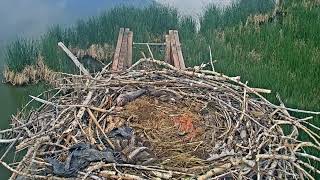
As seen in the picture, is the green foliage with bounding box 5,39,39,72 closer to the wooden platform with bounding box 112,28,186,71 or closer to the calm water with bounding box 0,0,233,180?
the calm water with bounding box 0,0,233,180

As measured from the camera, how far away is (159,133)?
3596mm

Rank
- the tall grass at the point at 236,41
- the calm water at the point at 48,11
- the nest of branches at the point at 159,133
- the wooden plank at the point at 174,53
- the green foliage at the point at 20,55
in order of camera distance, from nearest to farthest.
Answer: the nest of branches at the point at 159,133 → the wooden plank at the point at 174,53 → the tall grass at the point at 236,41 → the green foliage at the point at 20,55 → the calm water at the point at 48,11

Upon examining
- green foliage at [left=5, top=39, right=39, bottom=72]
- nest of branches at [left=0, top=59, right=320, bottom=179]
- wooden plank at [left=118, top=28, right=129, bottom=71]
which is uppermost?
wooden plank at [left=118, top=28, right=129, bottom=71]

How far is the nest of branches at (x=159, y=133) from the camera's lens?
3074 mm

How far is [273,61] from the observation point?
6.87 meters

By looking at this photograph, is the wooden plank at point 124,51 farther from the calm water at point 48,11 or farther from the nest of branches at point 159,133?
the calm water at point 48,11

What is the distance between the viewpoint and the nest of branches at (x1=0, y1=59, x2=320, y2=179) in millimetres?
3074

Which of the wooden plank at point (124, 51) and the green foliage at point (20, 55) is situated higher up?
the wooden plank at point (124, 51)

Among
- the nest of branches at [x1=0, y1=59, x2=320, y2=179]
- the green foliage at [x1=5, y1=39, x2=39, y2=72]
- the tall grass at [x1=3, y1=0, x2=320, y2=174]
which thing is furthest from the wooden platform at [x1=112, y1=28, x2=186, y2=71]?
the green foliage at [x1=5, y1=39, x2=39, y2=72]

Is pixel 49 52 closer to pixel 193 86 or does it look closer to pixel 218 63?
pixel 218 63

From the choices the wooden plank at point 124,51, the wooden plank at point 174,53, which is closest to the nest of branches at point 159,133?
the wooden plank at point 174,53

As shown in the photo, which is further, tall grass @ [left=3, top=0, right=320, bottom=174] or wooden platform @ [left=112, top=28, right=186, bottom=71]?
tall grass @ [left=3, top=0, right=320, bottom=174]

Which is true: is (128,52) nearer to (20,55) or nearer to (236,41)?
(20,55)

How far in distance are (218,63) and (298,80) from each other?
37.1 inches
